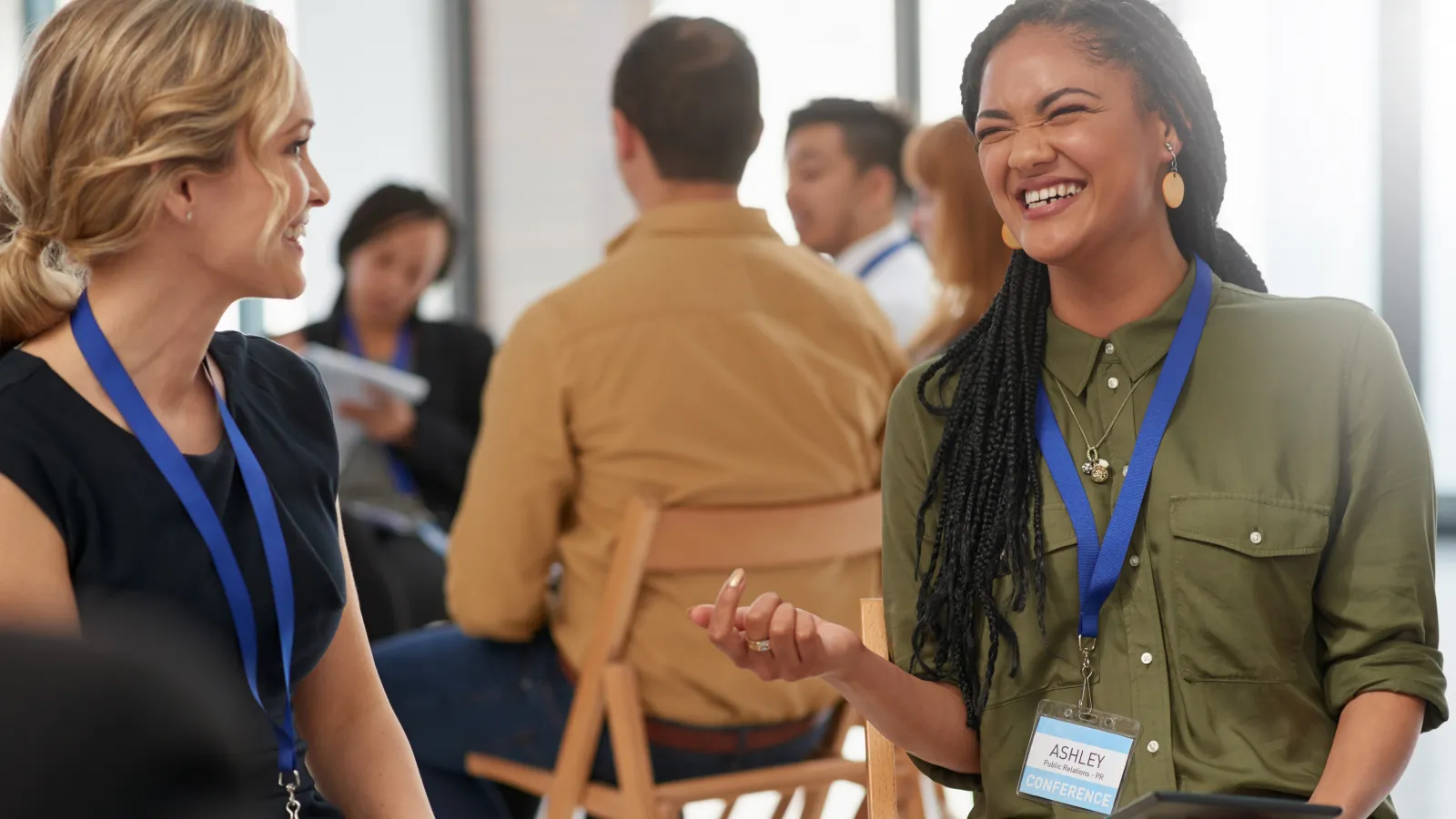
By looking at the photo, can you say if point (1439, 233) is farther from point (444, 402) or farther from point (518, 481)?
point (518, 481)

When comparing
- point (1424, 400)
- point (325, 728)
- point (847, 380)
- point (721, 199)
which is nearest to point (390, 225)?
point (721, 199)

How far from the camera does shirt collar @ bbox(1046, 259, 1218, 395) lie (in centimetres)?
152

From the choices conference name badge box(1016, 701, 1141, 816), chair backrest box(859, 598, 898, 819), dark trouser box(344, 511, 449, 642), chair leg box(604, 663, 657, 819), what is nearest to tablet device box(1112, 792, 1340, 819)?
conference name badge box(1016, 701, 1141, 816)

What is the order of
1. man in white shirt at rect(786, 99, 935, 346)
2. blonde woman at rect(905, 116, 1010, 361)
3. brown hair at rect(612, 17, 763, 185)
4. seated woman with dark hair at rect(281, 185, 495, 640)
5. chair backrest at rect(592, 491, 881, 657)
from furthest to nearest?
1. man in white shirt at rect(786, 99, 935, 346)
2. seated woman with dark hair at rect(281, 185, 495, 640)
3. blonde woman at rect(905, 116, 1010, 361)
4. brown hair at rect(612, 17, 763, 185)
5. chair backrest at rect(592, 491, 881, 657)

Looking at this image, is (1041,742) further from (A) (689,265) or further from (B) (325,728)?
(A) (689,265)

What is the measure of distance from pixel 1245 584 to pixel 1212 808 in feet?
1.23

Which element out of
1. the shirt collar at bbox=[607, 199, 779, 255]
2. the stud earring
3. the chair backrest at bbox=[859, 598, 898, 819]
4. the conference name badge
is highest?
the stud earring

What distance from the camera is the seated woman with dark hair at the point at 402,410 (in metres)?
3.62

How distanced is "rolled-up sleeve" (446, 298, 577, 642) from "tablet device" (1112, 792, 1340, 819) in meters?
1.34

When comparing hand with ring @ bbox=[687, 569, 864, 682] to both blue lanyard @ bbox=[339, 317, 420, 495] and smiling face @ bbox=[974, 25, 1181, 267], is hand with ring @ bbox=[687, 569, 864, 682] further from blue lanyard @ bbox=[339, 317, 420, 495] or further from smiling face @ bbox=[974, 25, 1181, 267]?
blue lanyard @ bbox=[339, 317, 420, 495]

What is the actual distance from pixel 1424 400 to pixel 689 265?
5.42 m

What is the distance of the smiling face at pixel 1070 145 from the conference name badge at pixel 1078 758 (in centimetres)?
45

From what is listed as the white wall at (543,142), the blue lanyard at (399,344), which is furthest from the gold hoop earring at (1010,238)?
the white wall at (543,142)

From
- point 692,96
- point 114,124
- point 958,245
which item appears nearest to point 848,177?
point 958,245
